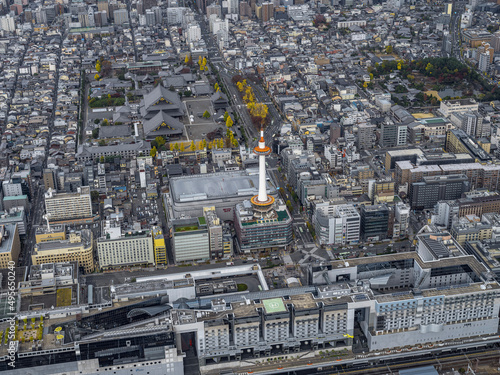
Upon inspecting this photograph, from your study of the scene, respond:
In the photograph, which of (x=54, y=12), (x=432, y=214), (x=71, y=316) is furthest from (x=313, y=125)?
(x=54, y=12)

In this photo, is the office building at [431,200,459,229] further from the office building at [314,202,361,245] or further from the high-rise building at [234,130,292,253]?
the high-rise building at [234,130,292,253]

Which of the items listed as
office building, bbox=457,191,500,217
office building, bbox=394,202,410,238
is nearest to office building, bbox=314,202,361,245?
office building, bbox=394,202,410,238

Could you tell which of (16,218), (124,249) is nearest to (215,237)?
(124,249)

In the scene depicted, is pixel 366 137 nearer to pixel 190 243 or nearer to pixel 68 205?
pixel 190 243

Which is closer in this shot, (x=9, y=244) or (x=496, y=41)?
(x=9, y=244)

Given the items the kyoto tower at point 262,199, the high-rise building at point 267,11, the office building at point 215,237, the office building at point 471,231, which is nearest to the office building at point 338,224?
the kyoto tower at point 262,199

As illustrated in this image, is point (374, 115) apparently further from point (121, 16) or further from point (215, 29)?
point (121, 16)


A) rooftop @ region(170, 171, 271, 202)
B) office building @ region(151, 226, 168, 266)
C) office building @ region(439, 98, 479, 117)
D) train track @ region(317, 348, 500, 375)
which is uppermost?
office building @ region(439, 98, 479, 117)
